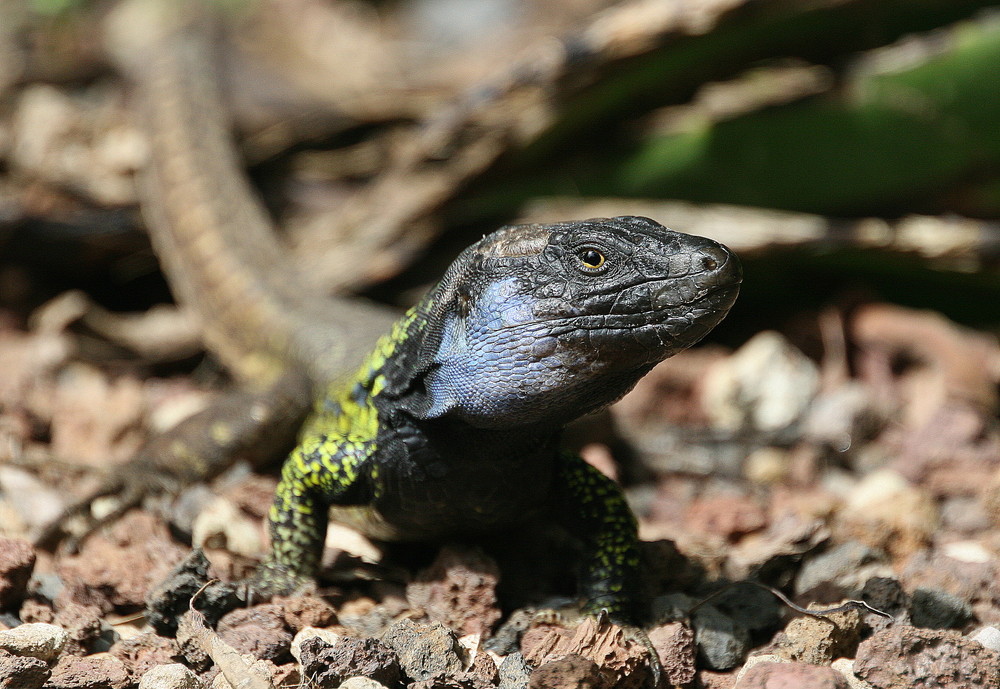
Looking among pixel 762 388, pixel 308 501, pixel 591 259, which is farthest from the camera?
pixel 762 388

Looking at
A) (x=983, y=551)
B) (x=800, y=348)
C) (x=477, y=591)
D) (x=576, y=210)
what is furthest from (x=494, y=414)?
(x=800, y=348)

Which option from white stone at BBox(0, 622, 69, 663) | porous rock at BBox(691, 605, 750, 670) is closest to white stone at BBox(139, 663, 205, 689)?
white stone at BBox(0, 622, 69, 663)

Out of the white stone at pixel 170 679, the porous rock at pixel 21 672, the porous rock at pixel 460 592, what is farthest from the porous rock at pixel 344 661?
the porous rock at pixel 21 672

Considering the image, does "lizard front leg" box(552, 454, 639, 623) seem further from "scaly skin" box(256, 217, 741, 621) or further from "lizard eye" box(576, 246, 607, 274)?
"lizard eye" box(576, 246, 607, 274)

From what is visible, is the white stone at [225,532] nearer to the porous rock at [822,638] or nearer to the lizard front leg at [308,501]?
the lizard front leg at [308,501]

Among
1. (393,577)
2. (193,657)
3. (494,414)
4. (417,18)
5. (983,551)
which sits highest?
(417,18)

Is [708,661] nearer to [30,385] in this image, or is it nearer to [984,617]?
[984,617]

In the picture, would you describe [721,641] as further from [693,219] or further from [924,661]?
[693,219]

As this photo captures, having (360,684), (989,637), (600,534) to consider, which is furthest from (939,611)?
(360,684)
